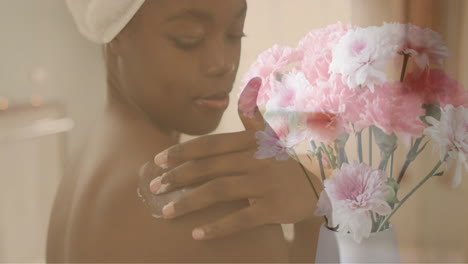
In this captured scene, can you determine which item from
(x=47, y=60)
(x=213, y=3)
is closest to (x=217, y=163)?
(x=213, y=3)

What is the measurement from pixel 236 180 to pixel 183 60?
0.24 metres

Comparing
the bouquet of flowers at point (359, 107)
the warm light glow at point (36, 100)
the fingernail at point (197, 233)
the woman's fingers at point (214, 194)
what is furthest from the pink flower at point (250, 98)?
the warm light glow at point (36, 100)

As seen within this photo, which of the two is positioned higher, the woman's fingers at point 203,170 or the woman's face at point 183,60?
the woman's face at point 183,60

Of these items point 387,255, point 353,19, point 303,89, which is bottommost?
point 387,255

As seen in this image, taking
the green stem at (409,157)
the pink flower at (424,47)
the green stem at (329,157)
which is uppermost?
the pink flower at (424,47)

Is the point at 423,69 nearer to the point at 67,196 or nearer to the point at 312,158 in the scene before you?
the point at 312,158

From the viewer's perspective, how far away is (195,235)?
83cm

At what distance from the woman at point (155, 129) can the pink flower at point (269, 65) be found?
4 cm

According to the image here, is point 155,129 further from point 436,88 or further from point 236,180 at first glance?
point 436,88

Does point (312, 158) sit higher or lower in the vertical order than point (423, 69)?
lower

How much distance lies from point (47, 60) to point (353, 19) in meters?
0.60

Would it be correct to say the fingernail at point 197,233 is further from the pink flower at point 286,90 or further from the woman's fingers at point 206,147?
the pink flower at point 286,90

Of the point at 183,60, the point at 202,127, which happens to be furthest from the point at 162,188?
the point at 183,60

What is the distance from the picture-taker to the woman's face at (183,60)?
82cm
